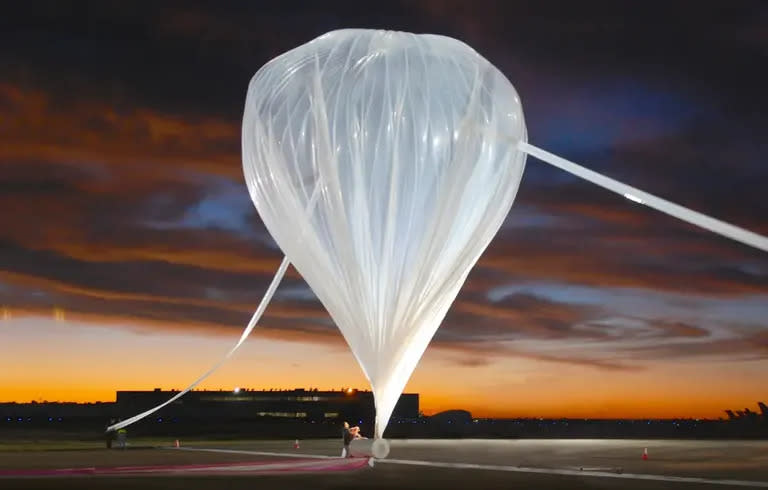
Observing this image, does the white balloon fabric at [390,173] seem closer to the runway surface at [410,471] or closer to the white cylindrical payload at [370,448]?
the white cylindrical payload at [370,448]

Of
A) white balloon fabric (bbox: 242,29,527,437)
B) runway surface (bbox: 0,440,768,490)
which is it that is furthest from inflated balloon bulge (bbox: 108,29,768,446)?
runway surface (bbox: 0,440,768,490)

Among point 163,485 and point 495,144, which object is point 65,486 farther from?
point 495,144

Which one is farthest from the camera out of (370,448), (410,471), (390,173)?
(410,471)

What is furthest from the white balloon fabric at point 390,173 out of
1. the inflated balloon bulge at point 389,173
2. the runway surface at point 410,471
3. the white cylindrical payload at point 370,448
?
the runway surface at point 410,471

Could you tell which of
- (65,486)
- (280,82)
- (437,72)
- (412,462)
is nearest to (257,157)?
(280,82)

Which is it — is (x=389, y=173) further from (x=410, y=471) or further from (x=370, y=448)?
(x=410, y=471)

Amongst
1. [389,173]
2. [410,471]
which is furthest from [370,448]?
[410,471]

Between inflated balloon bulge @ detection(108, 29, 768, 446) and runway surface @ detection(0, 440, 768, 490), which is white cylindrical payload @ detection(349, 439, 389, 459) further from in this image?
runway surface @ detection(0, 440, 768, 490)
